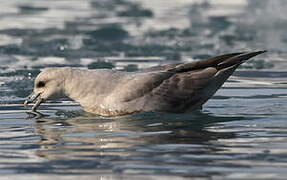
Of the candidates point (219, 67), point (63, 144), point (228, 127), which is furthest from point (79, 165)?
point (219, 67)

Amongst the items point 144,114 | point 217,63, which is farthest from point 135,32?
point 144,114

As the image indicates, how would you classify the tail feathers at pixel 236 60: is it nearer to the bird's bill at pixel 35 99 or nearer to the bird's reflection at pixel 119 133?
the bird's reflection at pixel 119 133

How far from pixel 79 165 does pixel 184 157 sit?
2.95 ft

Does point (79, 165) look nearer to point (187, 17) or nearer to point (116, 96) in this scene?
point (116, 96)

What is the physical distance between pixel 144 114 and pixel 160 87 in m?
0.36

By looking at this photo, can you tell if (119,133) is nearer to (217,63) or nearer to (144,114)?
(144,114)

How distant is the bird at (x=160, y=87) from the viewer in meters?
10.1

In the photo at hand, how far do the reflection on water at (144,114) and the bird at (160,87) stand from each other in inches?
5.3

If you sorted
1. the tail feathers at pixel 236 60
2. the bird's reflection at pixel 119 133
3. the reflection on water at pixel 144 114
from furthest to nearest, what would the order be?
1. the tail feathers at pixel 236 60
2. the bird's reflection at pixel 119 133
3. the reflection on water at pixel 144 114

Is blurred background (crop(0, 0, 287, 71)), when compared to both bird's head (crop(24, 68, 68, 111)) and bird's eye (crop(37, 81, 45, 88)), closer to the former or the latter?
bird's head (crop(24, 68, 68, 111))

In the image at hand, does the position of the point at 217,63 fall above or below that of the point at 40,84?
above

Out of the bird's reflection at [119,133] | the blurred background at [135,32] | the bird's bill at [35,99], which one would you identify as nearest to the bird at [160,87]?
the bird's reflection at [119,133]

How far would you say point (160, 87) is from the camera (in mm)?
10227

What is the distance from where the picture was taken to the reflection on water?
752cm
